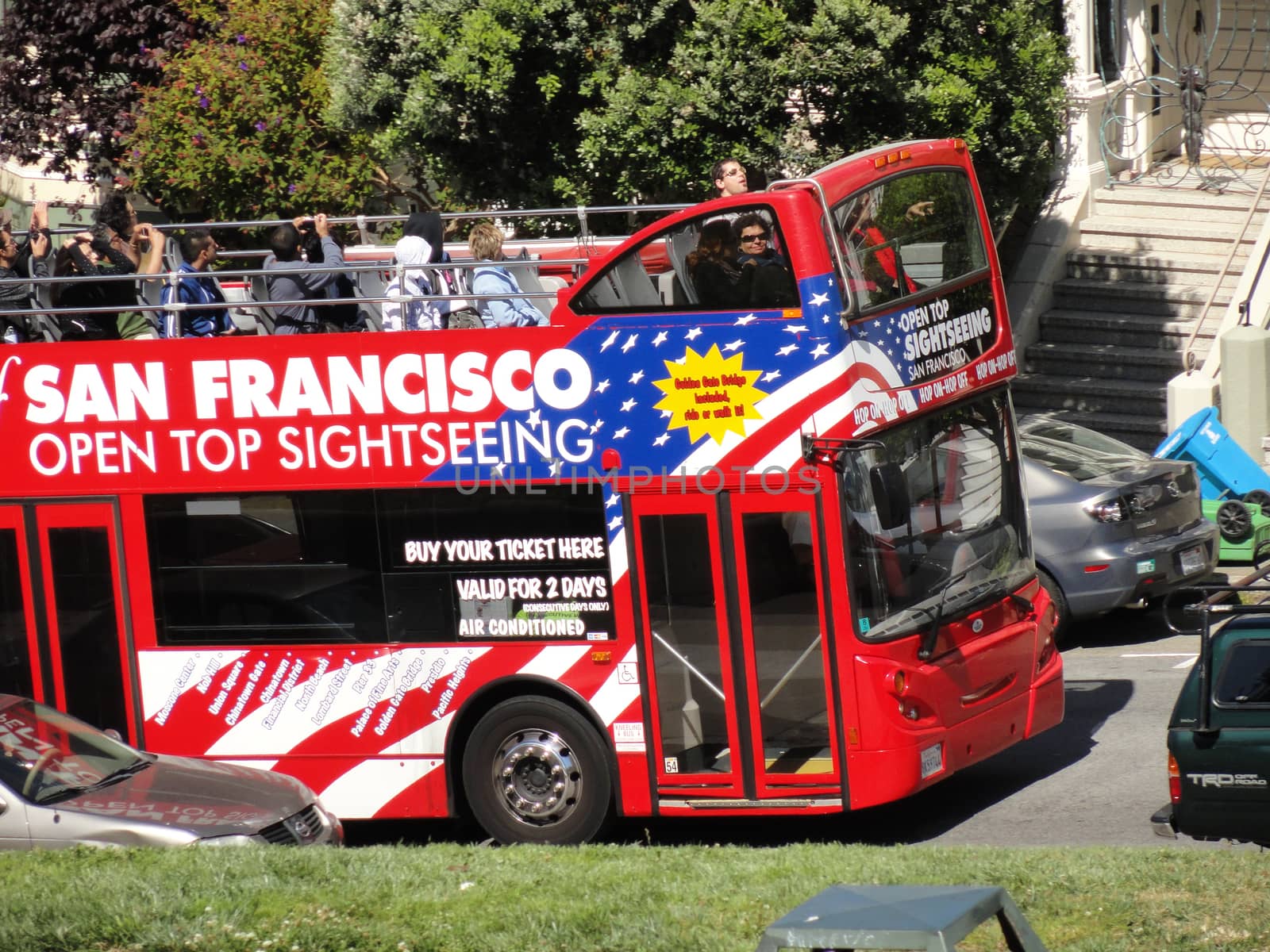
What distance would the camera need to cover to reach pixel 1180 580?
551 inches

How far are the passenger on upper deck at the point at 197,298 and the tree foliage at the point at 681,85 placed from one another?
4.38 metres

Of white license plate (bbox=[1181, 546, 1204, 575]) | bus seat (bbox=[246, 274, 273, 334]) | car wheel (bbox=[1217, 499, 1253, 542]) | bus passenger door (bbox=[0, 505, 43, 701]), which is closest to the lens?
bus passenger door (bbox=[0, 505, 43, 701])

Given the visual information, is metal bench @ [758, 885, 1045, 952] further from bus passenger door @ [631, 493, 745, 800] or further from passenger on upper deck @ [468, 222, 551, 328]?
passenger on upper deck @ [468, 222, 551, 328]

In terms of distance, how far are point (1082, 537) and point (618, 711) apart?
17.6ft

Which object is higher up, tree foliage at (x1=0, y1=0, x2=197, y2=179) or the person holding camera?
tree foliage at (x1=0, y1=0, x2=197, y2=179)

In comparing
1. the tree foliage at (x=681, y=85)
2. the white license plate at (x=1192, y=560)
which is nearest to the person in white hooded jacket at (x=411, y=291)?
the tree foliage at (x=681, y=85)

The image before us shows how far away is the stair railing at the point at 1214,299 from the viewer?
1873 cm

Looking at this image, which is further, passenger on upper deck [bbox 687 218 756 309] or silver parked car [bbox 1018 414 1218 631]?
silver parked car [bbox 1018 414 1218 631]

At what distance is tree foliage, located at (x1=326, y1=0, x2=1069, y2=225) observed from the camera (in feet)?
48.8

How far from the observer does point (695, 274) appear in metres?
9.69

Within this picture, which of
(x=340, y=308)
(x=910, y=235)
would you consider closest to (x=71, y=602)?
(x=340, y=308)

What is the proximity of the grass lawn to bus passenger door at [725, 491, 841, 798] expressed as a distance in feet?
2.37

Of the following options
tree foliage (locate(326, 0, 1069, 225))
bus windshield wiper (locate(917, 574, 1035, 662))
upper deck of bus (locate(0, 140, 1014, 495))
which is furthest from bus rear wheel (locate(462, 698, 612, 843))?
tree foliage (locate(326, 0, 1069, 225))

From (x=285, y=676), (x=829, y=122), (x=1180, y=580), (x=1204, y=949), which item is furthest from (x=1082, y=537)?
(x=1204, y=949)
